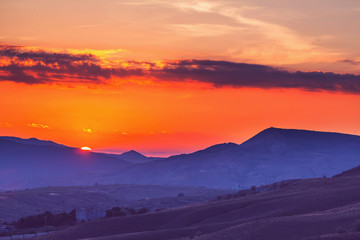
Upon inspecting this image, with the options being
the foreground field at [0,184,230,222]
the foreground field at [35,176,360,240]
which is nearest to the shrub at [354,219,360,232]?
the foreground field at [35,176,360,240]

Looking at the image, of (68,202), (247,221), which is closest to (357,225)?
(247,221)

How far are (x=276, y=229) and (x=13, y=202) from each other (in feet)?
342

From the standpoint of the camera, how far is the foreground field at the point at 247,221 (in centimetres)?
4056

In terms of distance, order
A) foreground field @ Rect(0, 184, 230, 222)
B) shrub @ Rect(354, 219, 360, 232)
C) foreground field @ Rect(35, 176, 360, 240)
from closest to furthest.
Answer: shrub @ Rect(354, 219, 360, 232)
foreground field @ Rect(35, 176, 360, 240)
foreground field @ Rect(0, 184, 230, 222)

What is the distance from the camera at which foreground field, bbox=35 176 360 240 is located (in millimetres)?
40562

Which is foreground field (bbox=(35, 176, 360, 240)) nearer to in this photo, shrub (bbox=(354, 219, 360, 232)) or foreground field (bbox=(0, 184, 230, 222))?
shrub (bbox=(354, 219, 360, 232))

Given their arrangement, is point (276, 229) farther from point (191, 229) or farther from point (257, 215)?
point (257, 215)

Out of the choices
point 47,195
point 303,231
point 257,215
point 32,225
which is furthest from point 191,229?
point 47,195

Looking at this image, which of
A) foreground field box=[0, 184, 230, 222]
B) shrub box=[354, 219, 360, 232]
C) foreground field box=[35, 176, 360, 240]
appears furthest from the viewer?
foreground field box=[0, 184, 230, 222]

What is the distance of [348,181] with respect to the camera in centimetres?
8344

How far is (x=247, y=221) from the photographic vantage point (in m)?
56.8

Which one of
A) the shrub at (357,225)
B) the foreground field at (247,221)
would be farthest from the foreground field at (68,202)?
the shrub at (357,225)

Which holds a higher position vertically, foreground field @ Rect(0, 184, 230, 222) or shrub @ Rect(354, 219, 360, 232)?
shrub @ Rect(354, 219, 360, 232)

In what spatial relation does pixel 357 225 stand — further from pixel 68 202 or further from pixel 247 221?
pixel 68 202
